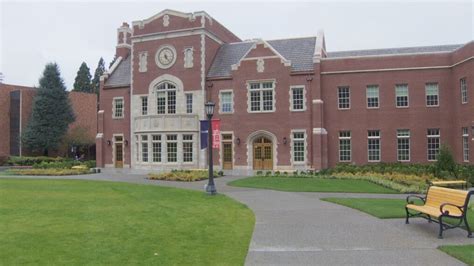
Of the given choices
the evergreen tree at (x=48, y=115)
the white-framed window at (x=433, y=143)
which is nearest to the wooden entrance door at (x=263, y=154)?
the white-framed window at (x=433, y=143)

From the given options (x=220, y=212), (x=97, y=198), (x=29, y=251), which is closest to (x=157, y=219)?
(x=220, y=212)

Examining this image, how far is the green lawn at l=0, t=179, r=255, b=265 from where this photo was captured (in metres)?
7.43

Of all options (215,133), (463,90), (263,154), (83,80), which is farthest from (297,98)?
(83,80)

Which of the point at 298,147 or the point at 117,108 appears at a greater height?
the point at 117,108

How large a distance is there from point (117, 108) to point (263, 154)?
551 inches

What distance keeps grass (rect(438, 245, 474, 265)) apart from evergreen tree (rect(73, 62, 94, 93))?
72.9 m

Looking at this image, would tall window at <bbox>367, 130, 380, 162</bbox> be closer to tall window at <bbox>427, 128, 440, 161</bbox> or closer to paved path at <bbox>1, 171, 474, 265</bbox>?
tall window at <bbox>427, 128, 440, 161</bbox>

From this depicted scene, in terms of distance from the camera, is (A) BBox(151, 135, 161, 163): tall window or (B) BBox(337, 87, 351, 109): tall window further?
(A) BBox(151, 135, 161, 163): tall window

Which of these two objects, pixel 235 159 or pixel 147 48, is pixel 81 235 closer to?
pixel 235 159

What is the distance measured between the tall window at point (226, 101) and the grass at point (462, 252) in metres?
25.7

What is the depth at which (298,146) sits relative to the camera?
1236 inches

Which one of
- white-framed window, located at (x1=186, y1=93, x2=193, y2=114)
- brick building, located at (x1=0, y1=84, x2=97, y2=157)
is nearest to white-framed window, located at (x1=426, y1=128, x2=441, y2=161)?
white-framed window, located at (x1=186, y1=93, x2=193, y2=114)

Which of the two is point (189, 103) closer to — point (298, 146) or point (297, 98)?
point (297, 98)

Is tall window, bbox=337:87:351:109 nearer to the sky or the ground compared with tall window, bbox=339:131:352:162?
nearer to the sky
